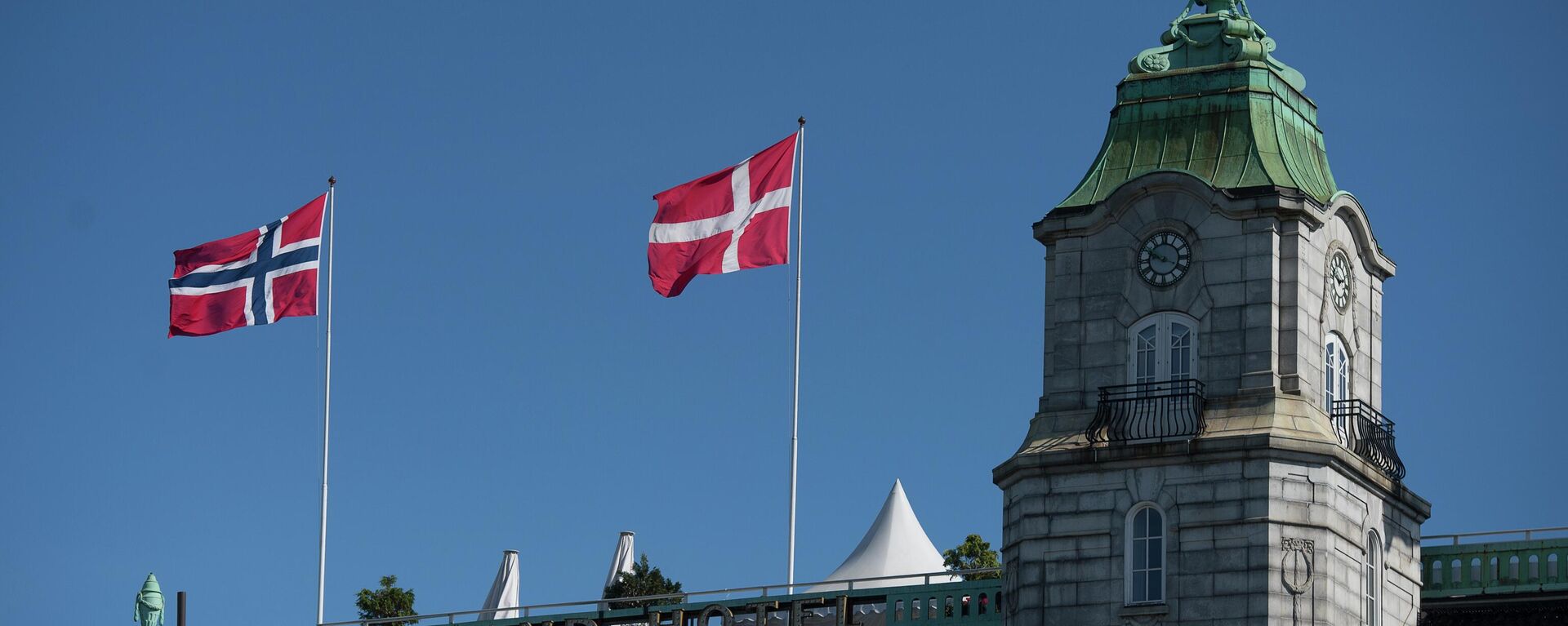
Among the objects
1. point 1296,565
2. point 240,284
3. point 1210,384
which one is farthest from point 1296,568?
point 240,284

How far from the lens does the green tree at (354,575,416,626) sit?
8681cm

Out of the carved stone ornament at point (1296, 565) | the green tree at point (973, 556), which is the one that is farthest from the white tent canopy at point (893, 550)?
the carved stone ornament at point (1296, 565)

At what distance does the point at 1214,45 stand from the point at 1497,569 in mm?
11345

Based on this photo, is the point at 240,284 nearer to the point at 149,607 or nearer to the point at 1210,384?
the point at 149,607

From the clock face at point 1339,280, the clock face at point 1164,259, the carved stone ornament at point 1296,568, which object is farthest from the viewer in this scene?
the clock face at point 1339,280

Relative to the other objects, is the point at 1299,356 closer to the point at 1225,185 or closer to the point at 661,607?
the point at 1225,185

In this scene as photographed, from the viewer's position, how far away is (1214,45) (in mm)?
63938

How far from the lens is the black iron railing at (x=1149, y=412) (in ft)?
199

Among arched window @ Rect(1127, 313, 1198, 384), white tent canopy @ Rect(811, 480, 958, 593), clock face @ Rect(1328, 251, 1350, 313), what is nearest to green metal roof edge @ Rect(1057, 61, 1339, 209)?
clock face @ Rect(1328, 251, 1350, 313)

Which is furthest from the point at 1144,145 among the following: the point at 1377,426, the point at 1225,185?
the point at 1377,426

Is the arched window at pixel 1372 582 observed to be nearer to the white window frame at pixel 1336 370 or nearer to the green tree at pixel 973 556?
the white window frame at pixel 1336 370

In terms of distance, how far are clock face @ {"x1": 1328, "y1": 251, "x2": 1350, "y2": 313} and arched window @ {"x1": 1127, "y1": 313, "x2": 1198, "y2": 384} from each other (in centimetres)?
294

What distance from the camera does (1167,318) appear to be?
62.0 m

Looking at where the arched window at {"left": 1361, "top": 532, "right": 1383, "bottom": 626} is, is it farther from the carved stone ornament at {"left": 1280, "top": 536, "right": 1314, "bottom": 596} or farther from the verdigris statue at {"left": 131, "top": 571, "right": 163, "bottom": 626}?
the verdigris statue at {"left": 131, "top": 571, "right": 163, "bottom": 626}
